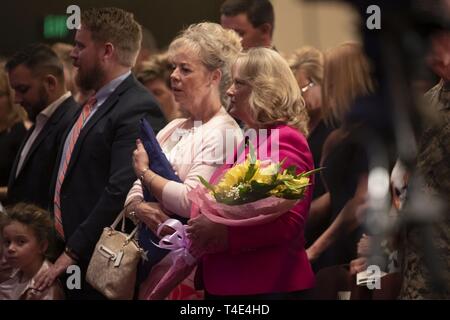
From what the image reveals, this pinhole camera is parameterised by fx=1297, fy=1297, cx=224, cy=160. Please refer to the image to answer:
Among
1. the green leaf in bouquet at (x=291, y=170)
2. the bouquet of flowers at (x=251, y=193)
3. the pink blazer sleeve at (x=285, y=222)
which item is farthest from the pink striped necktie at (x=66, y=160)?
the green leaf in bouquet at (x=291, y=170)

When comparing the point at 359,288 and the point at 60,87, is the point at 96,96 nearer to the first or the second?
the point at 60,87

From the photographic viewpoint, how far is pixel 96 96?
6.53 m

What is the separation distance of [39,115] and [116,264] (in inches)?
49.4

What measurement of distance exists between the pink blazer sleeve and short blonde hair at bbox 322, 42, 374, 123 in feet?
1.20

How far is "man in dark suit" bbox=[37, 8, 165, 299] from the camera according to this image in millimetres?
6332

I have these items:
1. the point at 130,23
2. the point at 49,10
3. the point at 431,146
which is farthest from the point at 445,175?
the point at 49,10

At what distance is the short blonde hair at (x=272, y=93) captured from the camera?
5.75m

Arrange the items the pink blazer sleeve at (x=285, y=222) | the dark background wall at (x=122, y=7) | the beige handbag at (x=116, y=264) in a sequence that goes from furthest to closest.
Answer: the dark background wall at (x=122, y=7) → the beige handbag at (x=116, y=264) → the pink blazer sleeve at (x=285, y=222)

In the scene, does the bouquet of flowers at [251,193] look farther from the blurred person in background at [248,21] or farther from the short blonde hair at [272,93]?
the blurred person in background at [248,21]

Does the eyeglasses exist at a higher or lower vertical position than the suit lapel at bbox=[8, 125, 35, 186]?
higher

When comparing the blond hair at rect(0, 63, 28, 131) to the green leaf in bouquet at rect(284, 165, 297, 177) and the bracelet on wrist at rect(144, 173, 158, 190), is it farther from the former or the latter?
the green leaf in bouquet at rect(284, 165, 297, 177)

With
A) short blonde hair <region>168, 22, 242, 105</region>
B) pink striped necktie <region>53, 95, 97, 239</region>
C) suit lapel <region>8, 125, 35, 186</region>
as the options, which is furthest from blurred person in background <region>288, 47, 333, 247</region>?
suit lapel <region>8, 125, 35, 186</region>

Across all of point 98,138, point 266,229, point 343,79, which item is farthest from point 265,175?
point 98,138

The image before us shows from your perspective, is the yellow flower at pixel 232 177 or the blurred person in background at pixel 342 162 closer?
the yellow flower at pixel 232 177
